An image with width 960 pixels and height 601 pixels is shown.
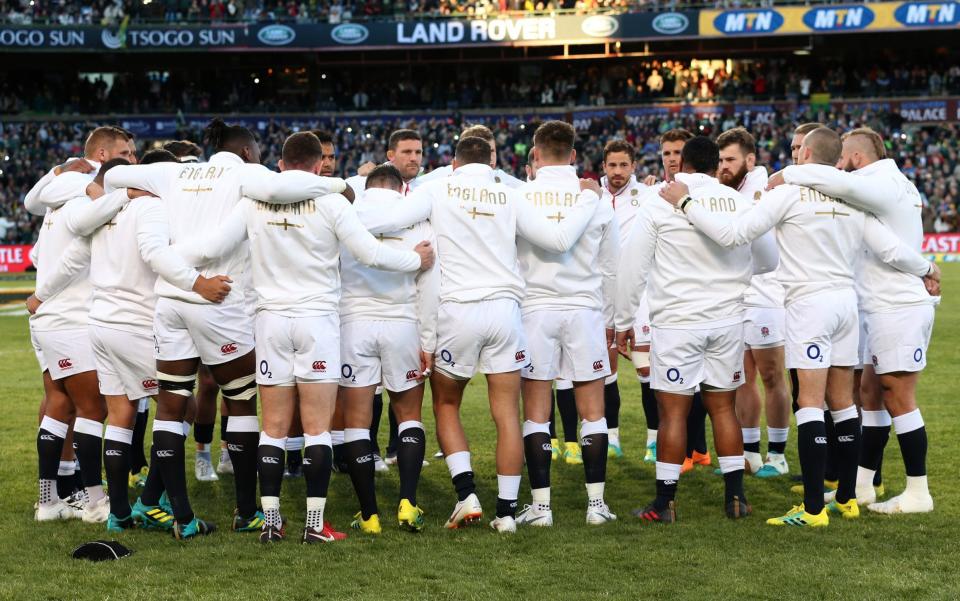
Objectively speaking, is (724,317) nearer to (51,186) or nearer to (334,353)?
(334,353)

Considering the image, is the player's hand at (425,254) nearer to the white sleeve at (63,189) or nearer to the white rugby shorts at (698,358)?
the white rugby shorts at (698,358)

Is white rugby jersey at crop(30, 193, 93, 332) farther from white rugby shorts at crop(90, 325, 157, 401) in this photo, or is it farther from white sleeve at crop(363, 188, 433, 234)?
white sleeve at crop(363, 188, 433, 234)

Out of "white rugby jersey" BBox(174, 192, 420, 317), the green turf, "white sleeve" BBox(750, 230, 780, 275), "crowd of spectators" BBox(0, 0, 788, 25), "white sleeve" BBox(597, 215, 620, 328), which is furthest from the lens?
"crowd of spectators" BBox(0, 0, 788, 25)

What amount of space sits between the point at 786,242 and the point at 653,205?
83 cm

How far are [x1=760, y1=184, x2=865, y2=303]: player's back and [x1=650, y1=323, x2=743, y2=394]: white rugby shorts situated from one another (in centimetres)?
47

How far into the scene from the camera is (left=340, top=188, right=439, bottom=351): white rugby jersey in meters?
6.53

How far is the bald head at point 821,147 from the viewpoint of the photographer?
→ 6.60 meters

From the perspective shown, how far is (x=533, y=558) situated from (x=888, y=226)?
3.00m

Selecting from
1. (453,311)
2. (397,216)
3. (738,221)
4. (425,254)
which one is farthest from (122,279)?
(738,221)

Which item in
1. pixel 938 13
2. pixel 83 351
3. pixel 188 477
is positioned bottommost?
pixel 188 477

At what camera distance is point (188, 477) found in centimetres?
839

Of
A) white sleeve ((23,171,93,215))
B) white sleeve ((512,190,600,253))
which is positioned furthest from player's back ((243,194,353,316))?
white sleeve ((23,171,93,215))

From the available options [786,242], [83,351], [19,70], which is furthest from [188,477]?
[19,70]

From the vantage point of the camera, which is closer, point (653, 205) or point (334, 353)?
point (334, 353)
